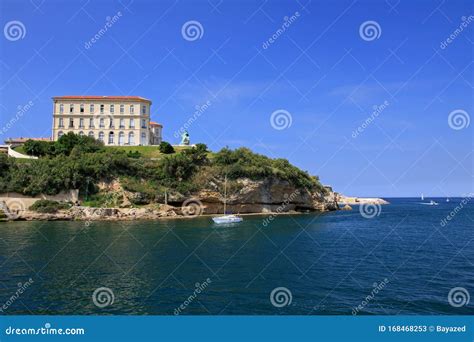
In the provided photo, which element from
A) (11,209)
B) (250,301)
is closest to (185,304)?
(250,301)

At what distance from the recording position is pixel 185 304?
1444 cm

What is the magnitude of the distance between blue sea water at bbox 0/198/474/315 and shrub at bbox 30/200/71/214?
1478 centimetres

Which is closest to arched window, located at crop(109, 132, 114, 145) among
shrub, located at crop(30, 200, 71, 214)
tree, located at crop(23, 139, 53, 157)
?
tree, located at crop(23, 139, 53, 157)

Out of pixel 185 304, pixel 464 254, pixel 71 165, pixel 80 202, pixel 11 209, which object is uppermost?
pixel 71 165

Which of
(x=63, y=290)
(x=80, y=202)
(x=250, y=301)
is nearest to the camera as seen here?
(x=250, y=301)

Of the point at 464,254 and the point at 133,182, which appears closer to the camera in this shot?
the point at 464,254

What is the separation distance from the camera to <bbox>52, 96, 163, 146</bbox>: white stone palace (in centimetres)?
7075

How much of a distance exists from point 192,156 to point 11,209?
1100 inches

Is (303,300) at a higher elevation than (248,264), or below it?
below

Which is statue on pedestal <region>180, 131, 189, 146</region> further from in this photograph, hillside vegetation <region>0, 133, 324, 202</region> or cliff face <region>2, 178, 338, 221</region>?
cliff face <region>2, 178, 338, 221</region>

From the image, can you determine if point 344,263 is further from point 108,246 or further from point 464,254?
point 108,246

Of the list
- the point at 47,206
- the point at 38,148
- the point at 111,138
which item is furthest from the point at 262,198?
the point at 38,148

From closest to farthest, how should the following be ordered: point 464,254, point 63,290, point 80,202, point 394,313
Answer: point 394,313 < point 63,290 < point 464,254 < point 80,202

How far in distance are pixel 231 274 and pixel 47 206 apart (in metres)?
38.6
